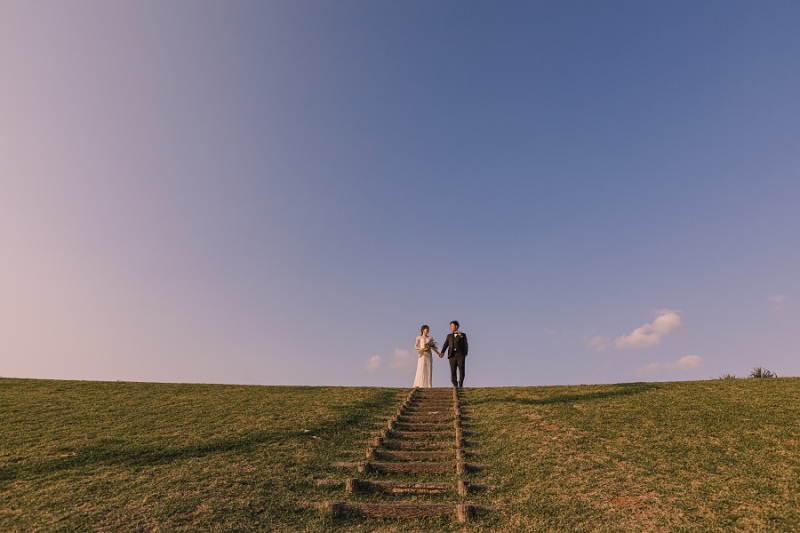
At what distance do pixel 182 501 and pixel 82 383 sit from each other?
17.5m

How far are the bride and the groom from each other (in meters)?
0.87

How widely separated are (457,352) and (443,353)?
79 centimetres

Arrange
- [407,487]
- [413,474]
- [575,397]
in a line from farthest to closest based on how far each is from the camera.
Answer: [575,397], [413,474], [407,487]

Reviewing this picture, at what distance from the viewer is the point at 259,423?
13.9 m

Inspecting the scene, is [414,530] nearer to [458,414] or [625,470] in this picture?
[625,470]

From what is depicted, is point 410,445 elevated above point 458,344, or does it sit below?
below

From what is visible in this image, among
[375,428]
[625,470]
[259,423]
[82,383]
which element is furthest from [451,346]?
[82,383]

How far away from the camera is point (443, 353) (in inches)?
821

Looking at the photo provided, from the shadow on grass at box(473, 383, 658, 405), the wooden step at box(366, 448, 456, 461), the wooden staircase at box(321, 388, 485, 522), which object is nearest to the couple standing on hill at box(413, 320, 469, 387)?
the shadow on grass at box(473, 383, 658, 405)

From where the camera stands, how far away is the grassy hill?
7.62 metres

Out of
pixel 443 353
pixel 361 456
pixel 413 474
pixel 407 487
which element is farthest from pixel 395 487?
pixel 443 353

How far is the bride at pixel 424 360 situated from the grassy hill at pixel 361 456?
3.26 meters

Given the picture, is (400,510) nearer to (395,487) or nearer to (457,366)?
(395,487)

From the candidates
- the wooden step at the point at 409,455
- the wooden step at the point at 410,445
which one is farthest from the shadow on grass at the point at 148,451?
the wooden step at the point at 409,455
